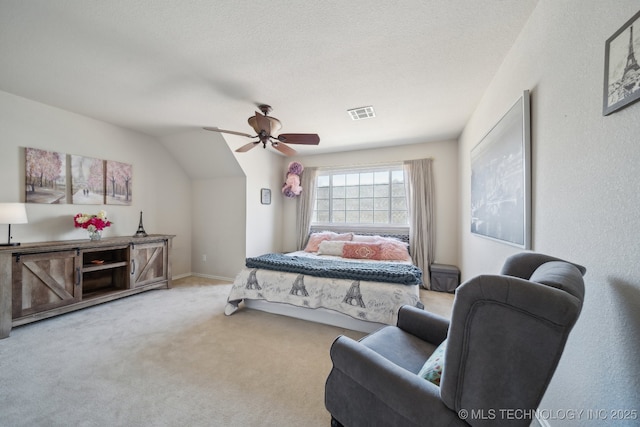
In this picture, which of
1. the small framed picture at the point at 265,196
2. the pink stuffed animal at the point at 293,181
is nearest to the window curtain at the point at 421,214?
the pink stuffed animal at the point at 293,181

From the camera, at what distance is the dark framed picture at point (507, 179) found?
1.51 meters

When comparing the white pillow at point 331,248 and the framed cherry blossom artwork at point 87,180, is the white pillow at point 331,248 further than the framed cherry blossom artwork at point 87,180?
Yes

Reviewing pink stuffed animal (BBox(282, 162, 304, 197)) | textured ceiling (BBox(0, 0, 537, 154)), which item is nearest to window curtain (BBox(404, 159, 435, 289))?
textured ceiling (BBox(0, 0, 537, 154))

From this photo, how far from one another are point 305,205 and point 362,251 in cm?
177

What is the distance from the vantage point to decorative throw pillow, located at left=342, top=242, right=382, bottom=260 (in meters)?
3.73

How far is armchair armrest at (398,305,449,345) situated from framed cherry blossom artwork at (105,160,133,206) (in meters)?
4.35

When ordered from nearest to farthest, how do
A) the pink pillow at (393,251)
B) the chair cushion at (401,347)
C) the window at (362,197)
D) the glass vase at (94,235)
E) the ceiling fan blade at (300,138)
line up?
the chair cushion at (401,347) < the ceiling fan blade at (300,138) < the glass vase at (94,235) < the pink pillow at (393,251) < the window at (362,197)

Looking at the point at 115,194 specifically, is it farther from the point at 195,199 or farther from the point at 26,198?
the point at 195,199

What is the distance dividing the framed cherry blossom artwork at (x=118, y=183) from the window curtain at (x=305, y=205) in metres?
2.97

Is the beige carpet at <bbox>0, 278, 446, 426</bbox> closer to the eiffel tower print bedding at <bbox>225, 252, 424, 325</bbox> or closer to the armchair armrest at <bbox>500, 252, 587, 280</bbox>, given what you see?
the eiffel tower print bedding at <bbox>225, 252, 424, 325</bbox>

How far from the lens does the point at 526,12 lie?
151 centimetres

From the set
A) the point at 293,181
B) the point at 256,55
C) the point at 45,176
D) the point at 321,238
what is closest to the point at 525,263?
the point at 256,55

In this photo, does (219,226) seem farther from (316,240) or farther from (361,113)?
(361,113)

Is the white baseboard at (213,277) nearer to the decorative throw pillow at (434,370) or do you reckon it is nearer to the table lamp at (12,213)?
the table lamp at (12,213)
